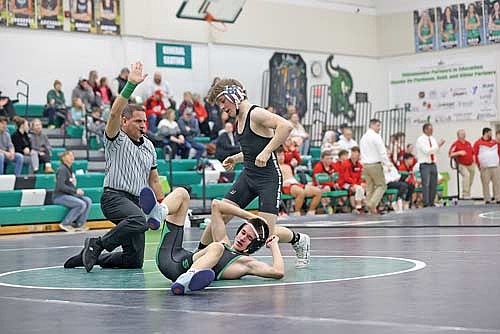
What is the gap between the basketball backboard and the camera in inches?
928

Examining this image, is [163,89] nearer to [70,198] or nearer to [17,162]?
[17,162]

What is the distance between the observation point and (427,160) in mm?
20625

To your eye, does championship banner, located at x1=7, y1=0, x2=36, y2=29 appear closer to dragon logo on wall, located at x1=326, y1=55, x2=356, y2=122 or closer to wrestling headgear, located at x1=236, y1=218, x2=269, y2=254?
dragon logo on wall, located at x1=326, y1=55, x2=356, y2=122

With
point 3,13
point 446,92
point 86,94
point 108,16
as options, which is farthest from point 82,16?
point 446,92

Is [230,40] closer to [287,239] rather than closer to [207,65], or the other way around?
[207,65]

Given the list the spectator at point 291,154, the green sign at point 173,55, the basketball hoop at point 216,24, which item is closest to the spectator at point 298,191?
the spectator at point 291,154

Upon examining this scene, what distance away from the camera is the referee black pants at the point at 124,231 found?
828cm

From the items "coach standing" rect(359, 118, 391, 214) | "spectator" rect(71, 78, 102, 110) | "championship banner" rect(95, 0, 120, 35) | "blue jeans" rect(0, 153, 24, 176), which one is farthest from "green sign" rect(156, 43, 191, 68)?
"coach standing" rect(359, 118, 391, 214)

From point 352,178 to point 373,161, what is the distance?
254cm

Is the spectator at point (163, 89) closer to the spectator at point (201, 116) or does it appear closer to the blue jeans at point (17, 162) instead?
the spectator at point (201, 116)

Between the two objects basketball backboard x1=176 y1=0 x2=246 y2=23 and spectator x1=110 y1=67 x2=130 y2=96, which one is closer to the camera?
spectator x1=110 y1=67 x2=130 y2=96

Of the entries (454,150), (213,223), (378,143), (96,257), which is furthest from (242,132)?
(454,150)

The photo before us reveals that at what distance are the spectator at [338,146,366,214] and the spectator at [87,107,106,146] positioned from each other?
15.8 ft

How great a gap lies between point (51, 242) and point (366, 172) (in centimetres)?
669
